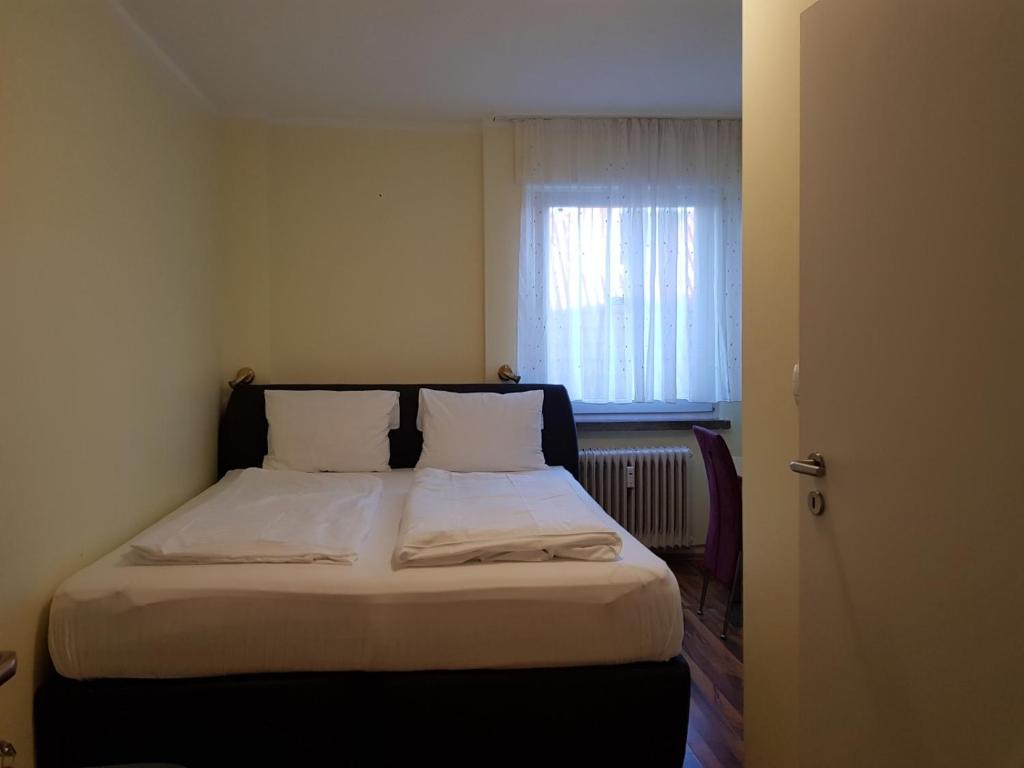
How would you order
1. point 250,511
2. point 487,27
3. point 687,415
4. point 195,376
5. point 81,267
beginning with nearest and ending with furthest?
point 81,267, point 250,511, point 487,27, point 195,376, point 687,415

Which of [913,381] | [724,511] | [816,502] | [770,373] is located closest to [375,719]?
[816,502]

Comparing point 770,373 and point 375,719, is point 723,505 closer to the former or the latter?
point 770,373

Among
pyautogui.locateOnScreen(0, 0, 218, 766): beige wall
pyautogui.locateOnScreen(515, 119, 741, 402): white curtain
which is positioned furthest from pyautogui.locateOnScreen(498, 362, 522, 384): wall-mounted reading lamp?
pyautogui.locateOnScreen(0, 0, 218, 766): beige wall

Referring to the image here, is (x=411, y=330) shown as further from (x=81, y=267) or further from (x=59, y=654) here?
(x=59, y=654)

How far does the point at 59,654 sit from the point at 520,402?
207 centimetres

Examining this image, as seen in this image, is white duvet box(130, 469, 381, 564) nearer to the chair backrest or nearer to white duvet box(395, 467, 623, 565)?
white duvet box(395, 467, 623, 565)

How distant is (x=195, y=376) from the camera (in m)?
3.04

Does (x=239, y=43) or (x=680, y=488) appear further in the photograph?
(x=680, y=488)

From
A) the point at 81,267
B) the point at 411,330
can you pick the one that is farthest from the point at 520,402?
the point at 81,267

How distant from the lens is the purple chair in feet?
9.21

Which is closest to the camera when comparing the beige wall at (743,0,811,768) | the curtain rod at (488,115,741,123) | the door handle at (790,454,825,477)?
the door handle at (790,454,825,477)

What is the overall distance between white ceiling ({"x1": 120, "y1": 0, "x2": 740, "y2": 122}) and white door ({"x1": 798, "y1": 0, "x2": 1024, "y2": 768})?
4.67ft

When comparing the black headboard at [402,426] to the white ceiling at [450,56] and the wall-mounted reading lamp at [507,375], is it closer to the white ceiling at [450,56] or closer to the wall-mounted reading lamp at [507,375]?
the wall-mounted reading lamp at [507,375]

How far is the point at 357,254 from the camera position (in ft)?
11.8
